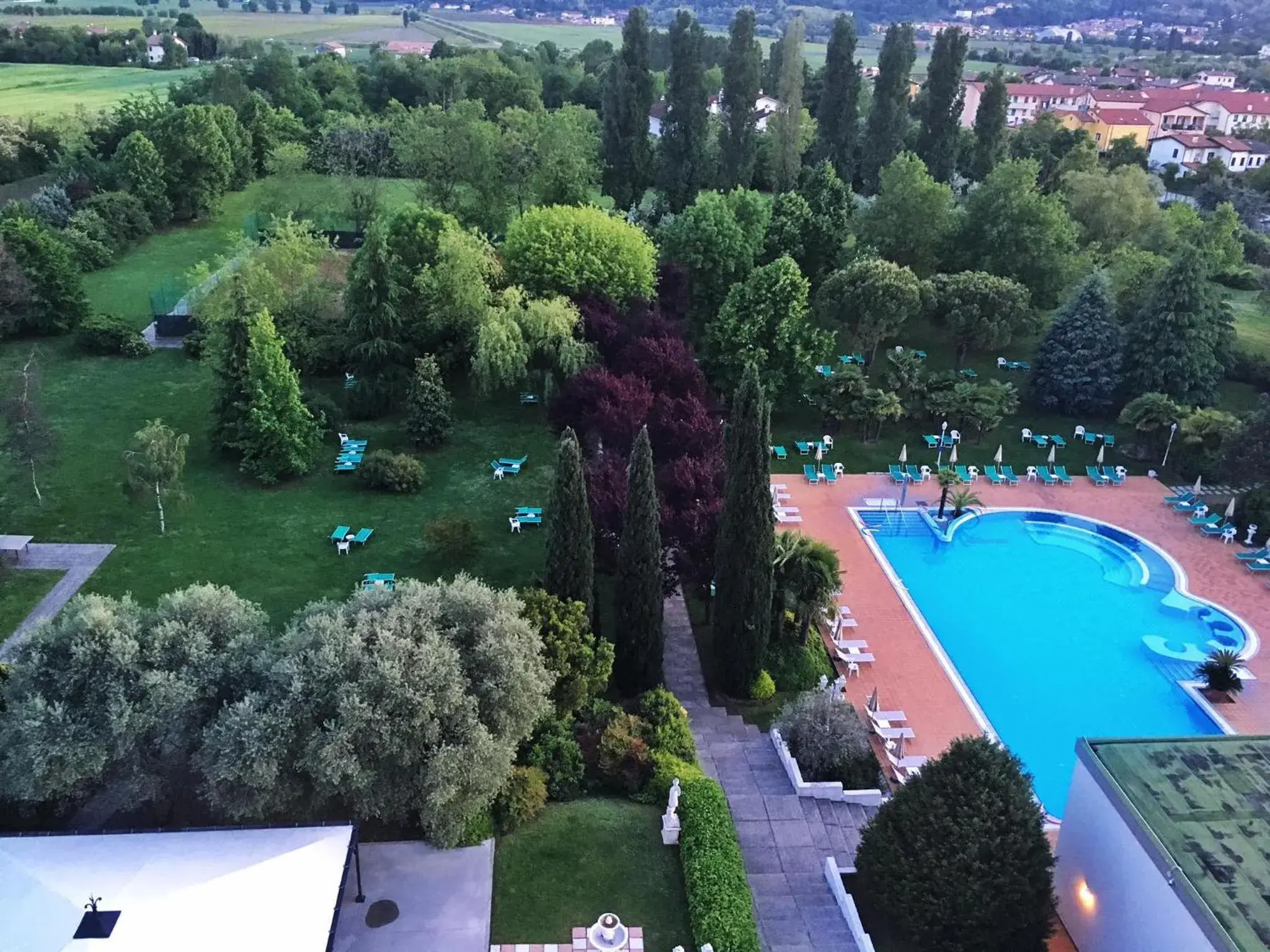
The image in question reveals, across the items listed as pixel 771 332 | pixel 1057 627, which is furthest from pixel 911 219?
pixel 1057 627

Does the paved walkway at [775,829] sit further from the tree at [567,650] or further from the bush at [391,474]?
the bush at [391,474]

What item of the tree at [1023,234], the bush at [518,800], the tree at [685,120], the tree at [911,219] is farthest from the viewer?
the tree at [685,120]

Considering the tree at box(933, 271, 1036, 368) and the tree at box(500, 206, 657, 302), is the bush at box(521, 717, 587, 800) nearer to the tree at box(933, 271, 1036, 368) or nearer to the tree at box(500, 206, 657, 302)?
the tree at box(500, 206, 657, 302)

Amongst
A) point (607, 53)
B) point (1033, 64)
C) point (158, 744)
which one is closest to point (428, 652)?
point (158, 744)

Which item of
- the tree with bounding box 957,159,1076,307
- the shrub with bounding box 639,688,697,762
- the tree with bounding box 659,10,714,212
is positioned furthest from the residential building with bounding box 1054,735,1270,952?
the tree with bounding box 659,10,714,212

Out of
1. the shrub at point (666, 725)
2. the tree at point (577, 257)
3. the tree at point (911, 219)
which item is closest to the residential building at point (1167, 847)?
the shrub at point (666, 725)

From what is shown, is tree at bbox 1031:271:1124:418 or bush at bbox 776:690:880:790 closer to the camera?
bush at bbox 776:690:880:790
